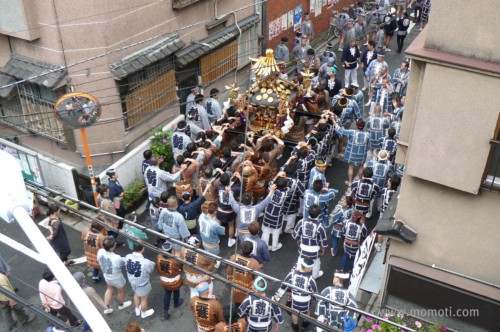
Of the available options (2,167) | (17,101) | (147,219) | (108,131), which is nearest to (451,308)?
(2,167)

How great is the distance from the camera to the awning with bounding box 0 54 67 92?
1192 cm

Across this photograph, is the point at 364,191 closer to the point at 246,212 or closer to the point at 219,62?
the point at 246,212

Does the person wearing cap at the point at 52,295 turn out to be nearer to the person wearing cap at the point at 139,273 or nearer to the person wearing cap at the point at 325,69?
the person wearing cap at the point at 139,273

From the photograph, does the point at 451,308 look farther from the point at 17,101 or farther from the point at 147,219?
the point at 17,101

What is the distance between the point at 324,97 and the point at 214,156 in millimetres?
3918

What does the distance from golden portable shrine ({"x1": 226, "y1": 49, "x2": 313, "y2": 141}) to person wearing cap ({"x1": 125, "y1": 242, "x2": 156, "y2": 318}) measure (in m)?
5.23

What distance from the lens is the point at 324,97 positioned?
1478 cm

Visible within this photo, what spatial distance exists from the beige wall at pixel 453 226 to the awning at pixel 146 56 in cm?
756

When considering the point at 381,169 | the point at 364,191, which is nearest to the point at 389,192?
the point at 364,191

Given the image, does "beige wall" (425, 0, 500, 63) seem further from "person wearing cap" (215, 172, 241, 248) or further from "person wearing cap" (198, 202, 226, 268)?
"person wearing cap" (215, 172, 241, 248)

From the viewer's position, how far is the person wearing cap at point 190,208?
10.9 meters

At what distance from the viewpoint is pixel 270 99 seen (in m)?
13.1

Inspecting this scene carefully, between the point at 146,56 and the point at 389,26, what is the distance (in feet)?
38.3

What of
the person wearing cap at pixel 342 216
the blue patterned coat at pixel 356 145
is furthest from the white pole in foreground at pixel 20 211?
the blue patterned coat at pixel 356 145
